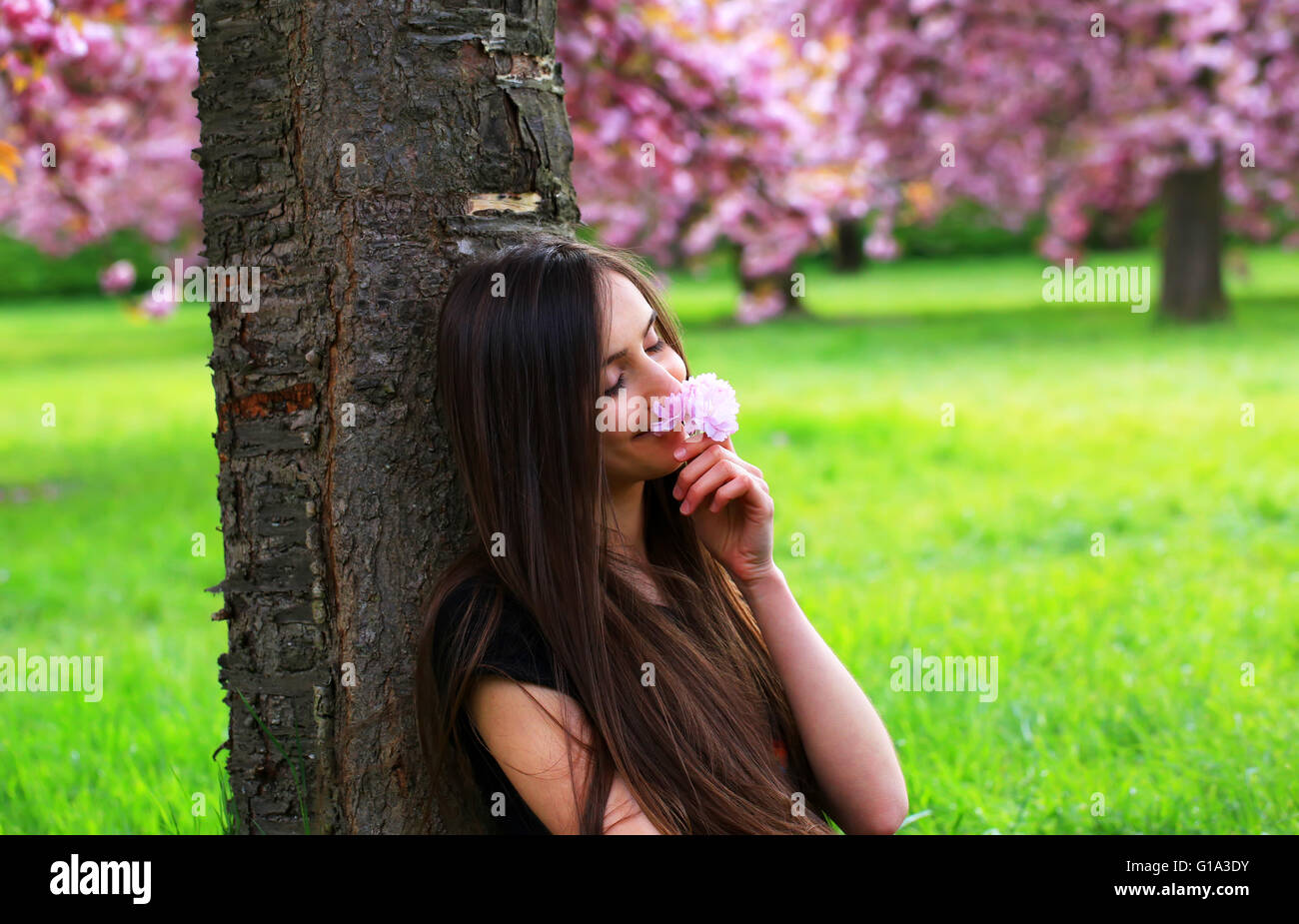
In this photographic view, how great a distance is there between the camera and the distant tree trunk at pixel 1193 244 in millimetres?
15070

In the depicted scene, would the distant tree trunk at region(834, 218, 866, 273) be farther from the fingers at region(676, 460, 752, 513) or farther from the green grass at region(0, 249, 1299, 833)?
the fingers at region(676, 460, 752, 513)

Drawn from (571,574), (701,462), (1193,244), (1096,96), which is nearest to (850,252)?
(1193,244)

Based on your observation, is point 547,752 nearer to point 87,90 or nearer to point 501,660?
point 501,660

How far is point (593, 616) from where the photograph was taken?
69.1 inches

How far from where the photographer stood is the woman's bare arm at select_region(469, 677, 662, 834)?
5.62 ft

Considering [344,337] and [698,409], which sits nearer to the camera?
[698,409]

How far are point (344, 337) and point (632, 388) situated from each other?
498 mm

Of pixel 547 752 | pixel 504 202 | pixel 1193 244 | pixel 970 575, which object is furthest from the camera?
pixel 1193 244

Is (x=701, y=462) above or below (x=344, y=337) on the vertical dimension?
below

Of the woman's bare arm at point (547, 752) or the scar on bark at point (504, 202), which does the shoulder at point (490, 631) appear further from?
the scar on bark at point (504, 202)

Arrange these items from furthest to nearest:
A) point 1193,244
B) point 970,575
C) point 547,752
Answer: point 1193,244 → point 970,575 → point 547,752

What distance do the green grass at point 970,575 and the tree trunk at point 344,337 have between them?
2.21ft

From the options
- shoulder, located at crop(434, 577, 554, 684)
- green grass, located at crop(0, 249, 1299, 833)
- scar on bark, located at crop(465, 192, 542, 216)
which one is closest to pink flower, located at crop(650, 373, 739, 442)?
shoulder, located at crop(434, 577, 554, 684)

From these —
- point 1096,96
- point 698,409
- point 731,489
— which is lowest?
point 731,489
